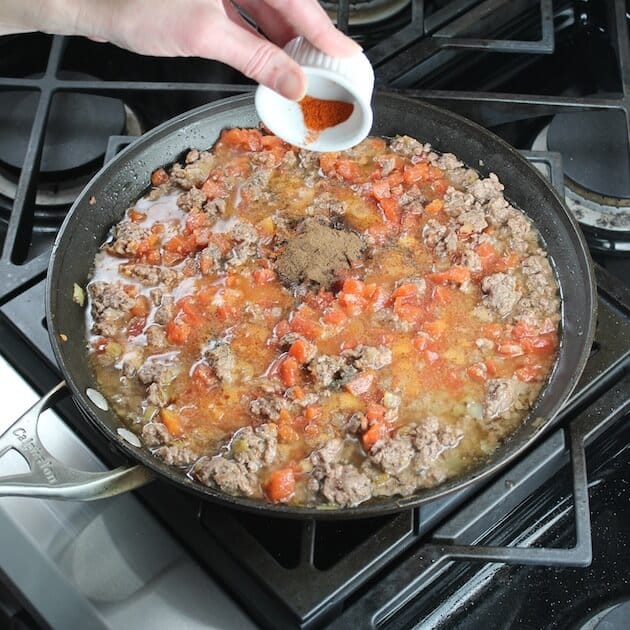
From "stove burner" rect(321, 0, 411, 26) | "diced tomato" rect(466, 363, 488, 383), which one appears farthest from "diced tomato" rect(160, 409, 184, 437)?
"stove burner" rect(321, 0, 411, 26)

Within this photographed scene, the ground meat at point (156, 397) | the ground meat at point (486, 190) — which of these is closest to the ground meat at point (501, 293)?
the ground meat at point (486, 190)

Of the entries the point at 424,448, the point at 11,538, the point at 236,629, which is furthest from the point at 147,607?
the point at 424,448

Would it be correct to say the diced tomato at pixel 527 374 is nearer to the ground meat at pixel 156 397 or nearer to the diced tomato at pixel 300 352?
the diced tomato at pixel 300 352

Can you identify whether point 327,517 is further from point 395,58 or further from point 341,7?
point 341,7

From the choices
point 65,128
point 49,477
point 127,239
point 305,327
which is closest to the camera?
point 49,477

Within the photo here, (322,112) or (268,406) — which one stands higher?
(322,112)

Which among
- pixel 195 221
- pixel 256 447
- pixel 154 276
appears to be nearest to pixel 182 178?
pixel 195 221

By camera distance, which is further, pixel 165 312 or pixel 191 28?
pixel 165 312

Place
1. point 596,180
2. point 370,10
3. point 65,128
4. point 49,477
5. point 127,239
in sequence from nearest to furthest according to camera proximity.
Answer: point 49,477
point 127,239
point 596,180
point 65,128
point 370,10

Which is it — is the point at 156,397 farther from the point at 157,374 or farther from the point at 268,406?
the point at 268,406
